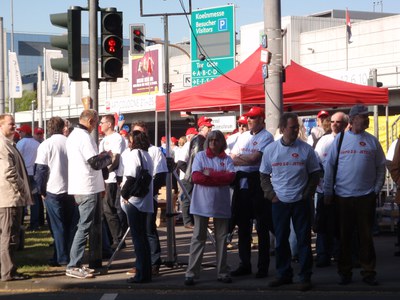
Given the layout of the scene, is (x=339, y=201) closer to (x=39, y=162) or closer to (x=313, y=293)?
(x=313, y=293)

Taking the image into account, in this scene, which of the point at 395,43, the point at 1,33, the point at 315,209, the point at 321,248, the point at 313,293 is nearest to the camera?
the point at 313,293

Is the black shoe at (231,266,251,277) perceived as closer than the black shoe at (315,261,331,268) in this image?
Yes

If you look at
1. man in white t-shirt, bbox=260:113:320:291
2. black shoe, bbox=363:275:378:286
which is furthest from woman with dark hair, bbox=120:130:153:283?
black shoe, bbox=363:275:378:286

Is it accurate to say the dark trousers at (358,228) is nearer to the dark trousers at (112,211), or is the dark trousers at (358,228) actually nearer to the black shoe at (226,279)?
the black shoe at (226,279)

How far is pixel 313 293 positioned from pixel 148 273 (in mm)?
2085

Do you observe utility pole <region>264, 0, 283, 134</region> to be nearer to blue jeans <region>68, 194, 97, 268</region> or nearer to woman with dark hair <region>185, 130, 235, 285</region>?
woman with dark hair <region>185, 130, 235, 285</region>

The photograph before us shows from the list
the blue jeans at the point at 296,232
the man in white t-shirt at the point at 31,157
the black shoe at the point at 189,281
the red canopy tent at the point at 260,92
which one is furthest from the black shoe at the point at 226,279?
the man in white t-shirt at the point at 31,157

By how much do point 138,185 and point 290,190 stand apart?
1884mm

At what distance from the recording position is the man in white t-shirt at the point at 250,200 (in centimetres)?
1126

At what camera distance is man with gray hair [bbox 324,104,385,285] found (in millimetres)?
10383

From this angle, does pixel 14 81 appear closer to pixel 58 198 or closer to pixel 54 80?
pixel 54 80

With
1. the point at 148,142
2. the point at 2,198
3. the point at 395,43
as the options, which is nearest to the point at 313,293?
the point at 148,142

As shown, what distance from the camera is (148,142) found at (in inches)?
439

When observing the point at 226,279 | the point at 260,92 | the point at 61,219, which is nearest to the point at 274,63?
the point at 260,92
